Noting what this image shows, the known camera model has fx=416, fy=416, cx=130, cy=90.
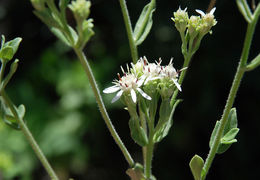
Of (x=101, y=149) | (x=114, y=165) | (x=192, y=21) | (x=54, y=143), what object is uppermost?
(x=192, y=21)

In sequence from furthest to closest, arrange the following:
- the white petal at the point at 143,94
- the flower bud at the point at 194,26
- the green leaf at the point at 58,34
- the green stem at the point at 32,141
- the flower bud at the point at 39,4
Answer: the flower bud at the point at 194,26, the green stem at the point at 32,141, the white petal at the point at 143,94, the green leaf at the point at 58,34, the flower bud at the point at 39,4

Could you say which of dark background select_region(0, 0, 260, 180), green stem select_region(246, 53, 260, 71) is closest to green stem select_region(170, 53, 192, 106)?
green stem select_region(246, 53, 260, 71)

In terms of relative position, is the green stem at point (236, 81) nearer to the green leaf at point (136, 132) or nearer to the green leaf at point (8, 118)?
the green leaf at point (136, 132)

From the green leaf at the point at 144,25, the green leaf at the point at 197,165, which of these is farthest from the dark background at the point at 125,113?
the green leaf at the point at 197,165

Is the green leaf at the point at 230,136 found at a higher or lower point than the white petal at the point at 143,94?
lower

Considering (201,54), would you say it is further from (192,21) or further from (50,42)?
(192,21)

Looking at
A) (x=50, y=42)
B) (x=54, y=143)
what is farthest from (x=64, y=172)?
(x=50, y=42)

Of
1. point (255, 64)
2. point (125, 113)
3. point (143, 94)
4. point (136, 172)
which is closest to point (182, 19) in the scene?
point (143, 94)
